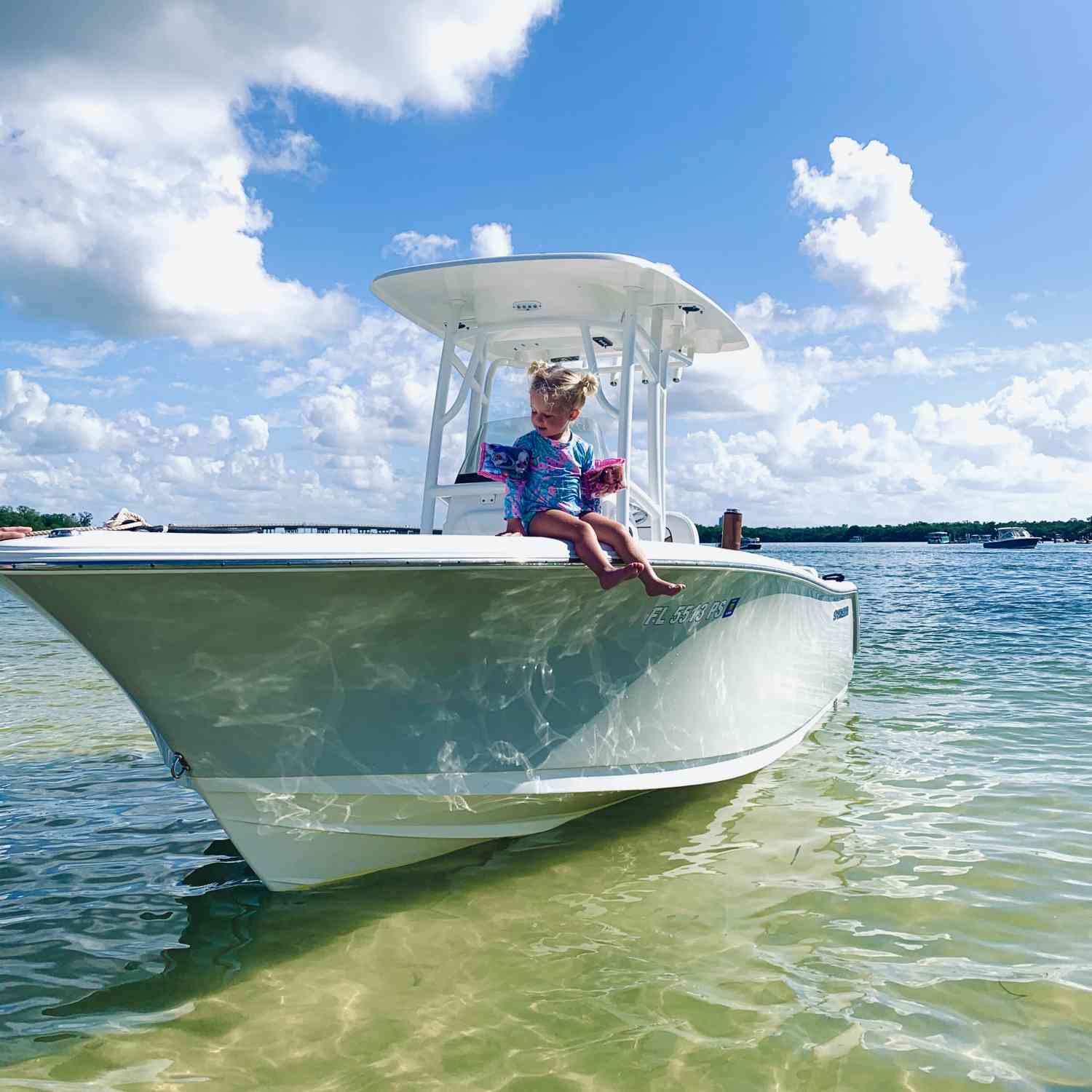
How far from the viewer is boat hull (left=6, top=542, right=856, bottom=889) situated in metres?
3.24

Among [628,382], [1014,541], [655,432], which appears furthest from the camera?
[1014,541]

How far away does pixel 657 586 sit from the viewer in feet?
12.8

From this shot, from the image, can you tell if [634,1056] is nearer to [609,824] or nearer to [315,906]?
[315,906]

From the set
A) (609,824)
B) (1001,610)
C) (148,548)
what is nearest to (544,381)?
(148,548)

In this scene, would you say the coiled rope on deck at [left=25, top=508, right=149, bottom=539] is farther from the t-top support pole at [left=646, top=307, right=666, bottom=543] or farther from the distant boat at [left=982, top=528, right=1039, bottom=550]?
the distant boat at [left=982, top=528, right=1039, bottom=550]

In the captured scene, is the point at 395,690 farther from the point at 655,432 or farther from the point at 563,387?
the point at 655,432

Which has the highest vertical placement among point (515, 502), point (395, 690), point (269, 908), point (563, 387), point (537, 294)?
point (537, 294)

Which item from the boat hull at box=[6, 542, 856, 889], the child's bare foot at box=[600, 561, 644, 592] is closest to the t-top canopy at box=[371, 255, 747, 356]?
the boat hull at box=[6, 542, 856, 889]

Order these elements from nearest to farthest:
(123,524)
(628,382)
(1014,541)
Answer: (123,524) → (628,382) → (1014,541)

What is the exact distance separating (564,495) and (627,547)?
0.42 metres

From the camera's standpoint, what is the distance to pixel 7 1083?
2.67 m

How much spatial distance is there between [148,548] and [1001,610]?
1908cm

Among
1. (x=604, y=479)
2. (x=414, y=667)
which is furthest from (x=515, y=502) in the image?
(x=414, y=667)

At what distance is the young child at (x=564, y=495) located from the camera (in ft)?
12.5
